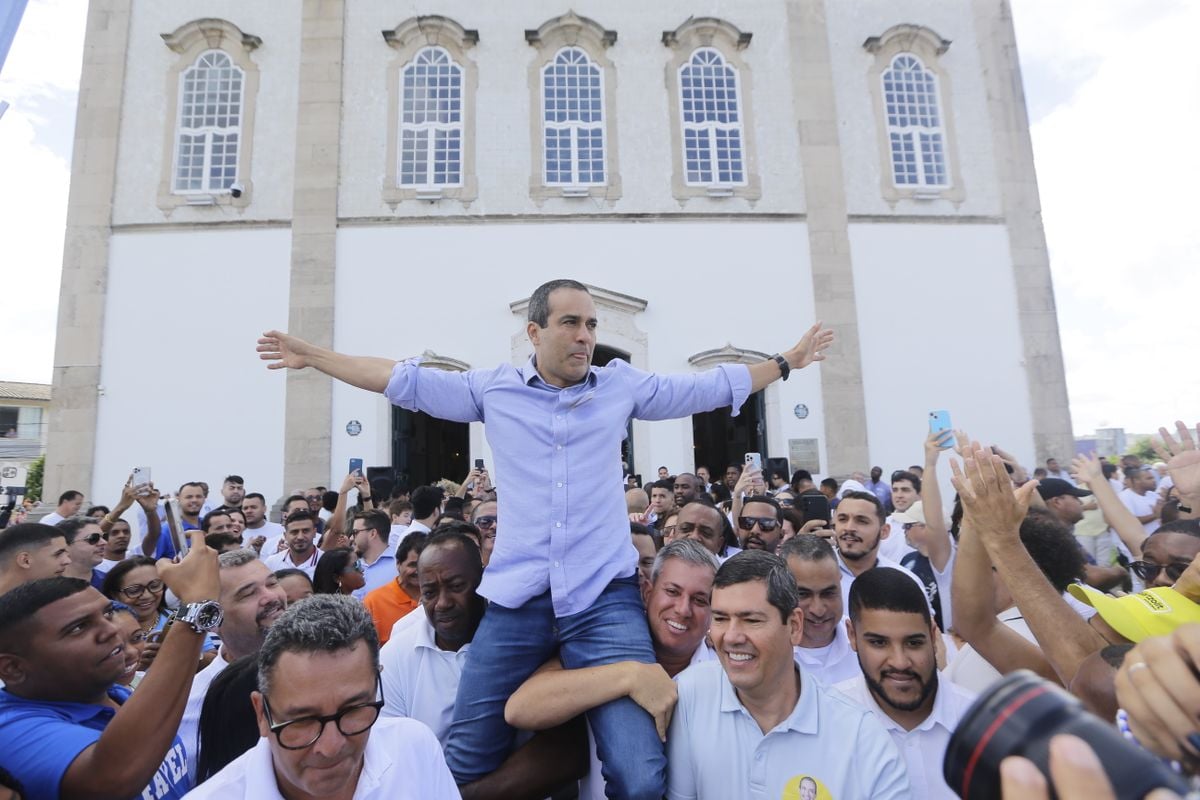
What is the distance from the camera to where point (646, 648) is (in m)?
2.60

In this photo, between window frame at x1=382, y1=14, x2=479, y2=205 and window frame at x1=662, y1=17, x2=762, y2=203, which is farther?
window frame at x1=662, y1=17, x2=762, y2=203

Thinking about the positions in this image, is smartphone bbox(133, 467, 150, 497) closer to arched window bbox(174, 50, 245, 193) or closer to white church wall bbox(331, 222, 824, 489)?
white church wall bbox(331, 222, 824, 489)

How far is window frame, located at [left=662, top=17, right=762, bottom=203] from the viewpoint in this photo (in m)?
14.5

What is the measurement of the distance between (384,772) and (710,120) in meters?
14.8

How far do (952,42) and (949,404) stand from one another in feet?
25.6

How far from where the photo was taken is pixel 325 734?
202 cm

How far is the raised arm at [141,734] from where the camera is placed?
6.81ft

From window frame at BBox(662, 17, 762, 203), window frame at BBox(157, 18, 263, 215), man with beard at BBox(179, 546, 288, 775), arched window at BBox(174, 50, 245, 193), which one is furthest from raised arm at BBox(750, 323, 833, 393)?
arched window at BBox(174, 50, 245, 193)

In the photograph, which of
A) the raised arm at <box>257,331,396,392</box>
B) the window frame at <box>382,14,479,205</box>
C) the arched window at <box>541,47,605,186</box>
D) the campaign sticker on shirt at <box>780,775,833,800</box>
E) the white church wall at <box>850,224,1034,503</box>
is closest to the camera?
the campaign sticker on shirt at <box>780,775,833,800</box>

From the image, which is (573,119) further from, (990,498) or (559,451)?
(990,498)

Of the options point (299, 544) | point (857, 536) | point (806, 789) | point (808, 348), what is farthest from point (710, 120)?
point (806, 789)

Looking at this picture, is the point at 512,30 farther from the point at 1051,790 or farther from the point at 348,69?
the point at 1051,790

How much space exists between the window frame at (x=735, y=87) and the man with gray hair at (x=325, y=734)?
1336cm

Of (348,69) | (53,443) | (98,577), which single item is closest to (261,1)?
(348,69)
